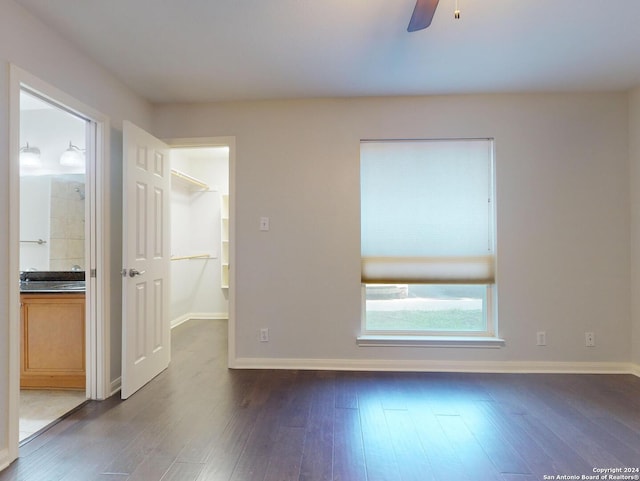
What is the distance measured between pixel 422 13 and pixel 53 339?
3310 millimetres

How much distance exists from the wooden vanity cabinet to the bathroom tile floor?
85 mm

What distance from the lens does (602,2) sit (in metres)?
1.77

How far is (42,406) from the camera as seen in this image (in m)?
2.31

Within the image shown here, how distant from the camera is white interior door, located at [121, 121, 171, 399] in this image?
242cm

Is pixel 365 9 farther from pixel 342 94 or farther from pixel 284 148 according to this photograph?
pixel 284 148

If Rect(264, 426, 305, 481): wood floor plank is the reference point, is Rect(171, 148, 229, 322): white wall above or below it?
above

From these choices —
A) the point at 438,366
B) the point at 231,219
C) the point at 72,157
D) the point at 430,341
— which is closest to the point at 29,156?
the point at 72,157

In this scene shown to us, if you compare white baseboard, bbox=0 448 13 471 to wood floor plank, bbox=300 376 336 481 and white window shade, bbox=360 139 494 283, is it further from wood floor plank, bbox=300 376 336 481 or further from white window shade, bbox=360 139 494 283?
white window shade, bbox=360 139 494 283

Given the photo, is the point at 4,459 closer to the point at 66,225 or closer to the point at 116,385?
the point at 116,385

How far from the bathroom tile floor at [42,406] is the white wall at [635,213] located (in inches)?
177

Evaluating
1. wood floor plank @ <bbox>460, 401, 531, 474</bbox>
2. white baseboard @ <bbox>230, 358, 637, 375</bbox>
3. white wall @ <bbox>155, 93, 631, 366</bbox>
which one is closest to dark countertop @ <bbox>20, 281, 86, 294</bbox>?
white wall @ <bbox>155, 93, 631, 366</bbox>

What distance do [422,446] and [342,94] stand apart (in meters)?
2.69

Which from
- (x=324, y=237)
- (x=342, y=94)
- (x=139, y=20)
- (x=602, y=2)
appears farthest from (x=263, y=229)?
(x=602, y=2)

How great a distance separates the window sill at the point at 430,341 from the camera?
287cm
